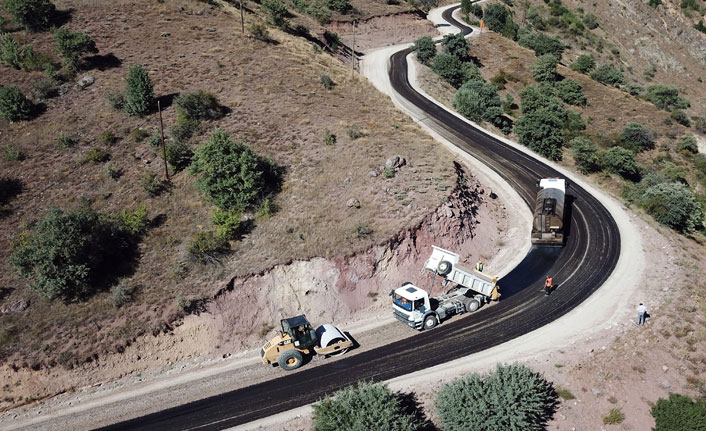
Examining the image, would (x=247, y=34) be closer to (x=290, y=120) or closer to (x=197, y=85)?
(x=197, y=85)

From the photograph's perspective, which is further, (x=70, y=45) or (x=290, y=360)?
(x=70, y=45)

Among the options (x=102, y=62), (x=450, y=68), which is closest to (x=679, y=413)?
(x=102, y=62)

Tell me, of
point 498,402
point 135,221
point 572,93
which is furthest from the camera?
point 572,93

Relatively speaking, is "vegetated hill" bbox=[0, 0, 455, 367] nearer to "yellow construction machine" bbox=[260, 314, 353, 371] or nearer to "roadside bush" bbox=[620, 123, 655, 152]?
"yellow construction machine" bbox=[260, 314, 353, 371]

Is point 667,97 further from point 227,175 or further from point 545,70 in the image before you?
point 227,175

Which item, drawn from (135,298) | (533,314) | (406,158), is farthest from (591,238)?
(135,298)

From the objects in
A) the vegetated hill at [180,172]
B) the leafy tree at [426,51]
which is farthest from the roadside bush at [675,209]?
the leafy tree at [426,51]
